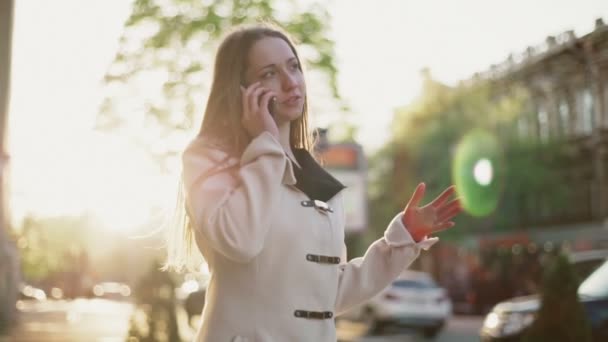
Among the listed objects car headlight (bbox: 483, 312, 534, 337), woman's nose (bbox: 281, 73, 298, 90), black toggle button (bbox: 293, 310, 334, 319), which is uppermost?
woman's nose (bbox: 281, 73, 298, 90)

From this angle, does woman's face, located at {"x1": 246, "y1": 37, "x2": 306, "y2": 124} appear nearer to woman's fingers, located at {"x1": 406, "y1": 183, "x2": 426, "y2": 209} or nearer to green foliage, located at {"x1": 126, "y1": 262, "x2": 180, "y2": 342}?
woman's fingers, located at {"x1": 406, "y1": 183, "x2": 426, "y2": 209}

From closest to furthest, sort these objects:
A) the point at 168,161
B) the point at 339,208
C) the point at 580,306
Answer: the point at 339,208
the point at 580,306
the point at 168,161

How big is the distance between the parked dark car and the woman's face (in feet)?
24.5

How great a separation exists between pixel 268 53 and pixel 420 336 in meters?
24.0

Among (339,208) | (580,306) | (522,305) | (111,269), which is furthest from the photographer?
(111,269)

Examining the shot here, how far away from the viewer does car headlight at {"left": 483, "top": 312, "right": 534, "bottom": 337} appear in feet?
37.2

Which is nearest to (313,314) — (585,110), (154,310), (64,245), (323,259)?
(323,259)

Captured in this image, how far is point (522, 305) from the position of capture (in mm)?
11758

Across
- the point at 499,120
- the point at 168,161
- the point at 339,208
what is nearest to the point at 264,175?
the point at 339,208

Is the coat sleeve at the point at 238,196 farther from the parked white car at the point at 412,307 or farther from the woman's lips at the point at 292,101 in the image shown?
the parked white car at the point at 412,307

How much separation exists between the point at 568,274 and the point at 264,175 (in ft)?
25.0

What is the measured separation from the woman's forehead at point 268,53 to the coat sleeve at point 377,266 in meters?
0.60

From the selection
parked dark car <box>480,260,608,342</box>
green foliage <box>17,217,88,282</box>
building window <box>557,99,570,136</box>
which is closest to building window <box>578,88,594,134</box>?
building window <box>557,99,570,136</box>

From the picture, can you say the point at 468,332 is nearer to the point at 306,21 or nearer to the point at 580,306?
the point at 306,21
